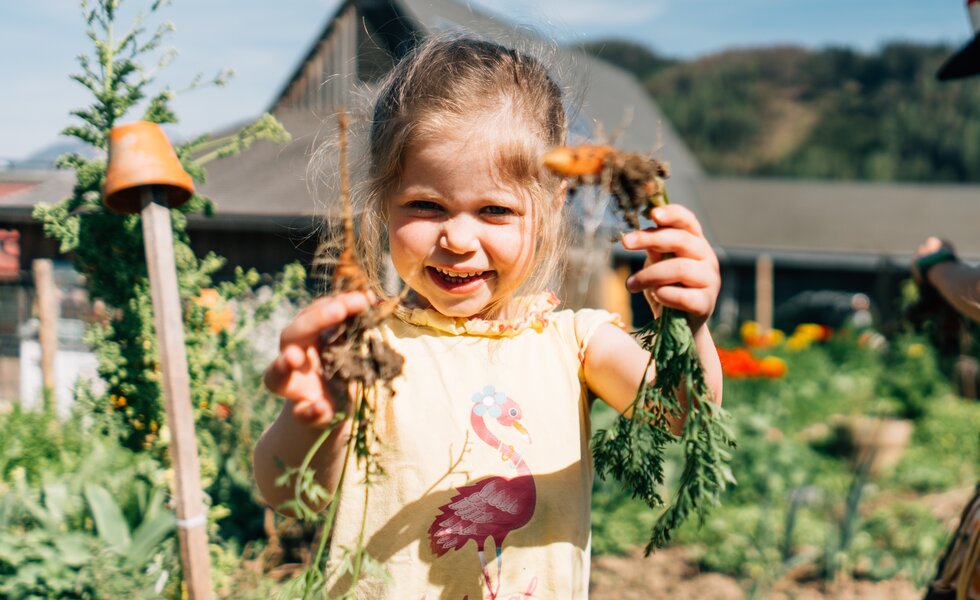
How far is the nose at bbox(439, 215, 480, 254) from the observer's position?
57.4 inches

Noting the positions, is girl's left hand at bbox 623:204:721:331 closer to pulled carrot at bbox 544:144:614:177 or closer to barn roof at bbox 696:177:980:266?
pulled carrot at bbox 544:144:614:177

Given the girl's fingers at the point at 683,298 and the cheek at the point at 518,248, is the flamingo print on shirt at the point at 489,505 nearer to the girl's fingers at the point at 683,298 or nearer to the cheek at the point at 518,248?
the cheek at the point at 518,248

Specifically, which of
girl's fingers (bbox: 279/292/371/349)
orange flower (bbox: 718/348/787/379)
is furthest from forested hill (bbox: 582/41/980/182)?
girl's fingers (bbox: 279/292/371/349)

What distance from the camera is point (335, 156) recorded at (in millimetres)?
1796

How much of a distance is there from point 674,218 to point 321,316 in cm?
54

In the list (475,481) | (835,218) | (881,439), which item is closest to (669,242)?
(475,481)

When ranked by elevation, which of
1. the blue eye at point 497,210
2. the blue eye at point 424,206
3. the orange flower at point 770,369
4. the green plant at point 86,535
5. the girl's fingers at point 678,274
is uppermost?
the blue eye at point 424,206

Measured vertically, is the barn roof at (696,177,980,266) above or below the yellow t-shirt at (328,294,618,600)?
above

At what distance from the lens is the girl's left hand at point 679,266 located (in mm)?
1244

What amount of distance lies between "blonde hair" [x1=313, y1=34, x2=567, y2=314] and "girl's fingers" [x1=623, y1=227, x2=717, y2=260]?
362 millimetres

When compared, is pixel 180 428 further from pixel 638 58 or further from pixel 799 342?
pixel 638 58

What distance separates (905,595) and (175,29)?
3996 millimetres

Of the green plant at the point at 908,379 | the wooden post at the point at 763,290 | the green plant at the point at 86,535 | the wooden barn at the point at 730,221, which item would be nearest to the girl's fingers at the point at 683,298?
the green plant at the point at 86,535

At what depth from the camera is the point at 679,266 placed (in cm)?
125
